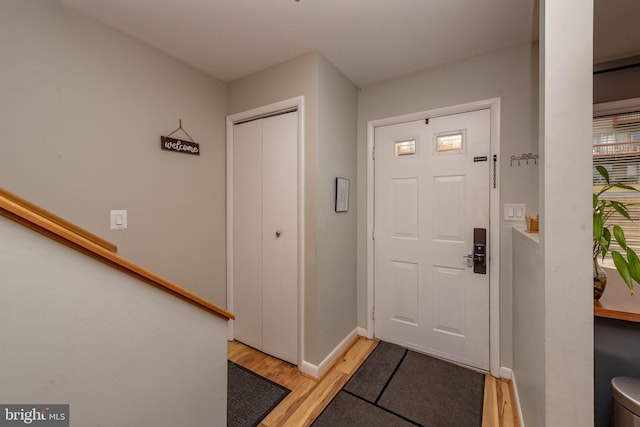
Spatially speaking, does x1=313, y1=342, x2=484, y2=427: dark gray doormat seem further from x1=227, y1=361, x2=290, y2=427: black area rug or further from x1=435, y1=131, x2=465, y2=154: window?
x1=435, y1=131, x2=465, y2=154: window

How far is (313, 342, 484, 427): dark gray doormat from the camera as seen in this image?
156 centimetres

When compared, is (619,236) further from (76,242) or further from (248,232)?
(248,232)

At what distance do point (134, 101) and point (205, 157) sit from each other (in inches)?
24.7

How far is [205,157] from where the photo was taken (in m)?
2.26

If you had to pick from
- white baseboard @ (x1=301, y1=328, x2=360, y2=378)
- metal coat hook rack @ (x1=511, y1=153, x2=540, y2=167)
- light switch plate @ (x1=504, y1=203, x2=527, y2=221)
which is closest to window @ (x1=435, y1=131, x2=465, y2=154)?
metal coat hook rack @ (x1=511, y1=153, x2=540, y2=167)

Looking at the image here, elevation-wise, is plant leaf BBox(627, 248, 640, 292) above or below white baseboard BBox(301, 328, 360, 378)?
above

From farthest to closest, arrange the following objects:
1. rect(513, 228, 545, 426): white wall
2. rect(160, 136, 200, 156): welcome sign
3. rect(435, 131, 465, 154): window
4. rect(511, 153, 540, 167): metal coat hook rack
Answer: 1. rect(435, 131, 465, 154): window
2. rect(160, 136, 200, 156): welcome sign
3. rect(511, 153, 540, 167): metal coat hook rack
4. rect(513, 228, 545, 426): white wall

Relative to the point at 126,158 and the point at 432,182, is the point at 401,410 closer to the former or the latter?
the point at 432,182

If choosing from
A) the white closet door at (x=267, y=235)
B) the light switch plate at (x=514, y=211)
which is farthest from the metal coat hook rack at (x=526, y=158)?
the white closet door at (x=267, y=235)

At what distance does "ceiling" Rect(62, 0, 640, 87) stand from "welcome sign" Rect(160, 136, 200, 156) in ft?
2.22

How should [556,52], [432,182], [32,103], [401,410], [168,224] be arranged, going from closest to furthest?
[556,52] → [32,103] → [401,410] → [168,224] → [432,182]

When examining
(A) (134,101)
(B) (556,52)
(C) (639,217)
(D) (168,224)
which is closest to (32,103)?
(A) (134,101)

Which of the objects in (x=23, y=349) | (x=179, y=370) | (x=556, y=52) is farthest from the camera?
(x=179, y=370)

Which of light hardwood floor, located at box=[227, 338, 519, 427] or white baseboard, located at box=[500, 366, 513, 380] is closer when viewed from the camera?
light hardwood floor, located at box=[227, 338, 519, 427]
